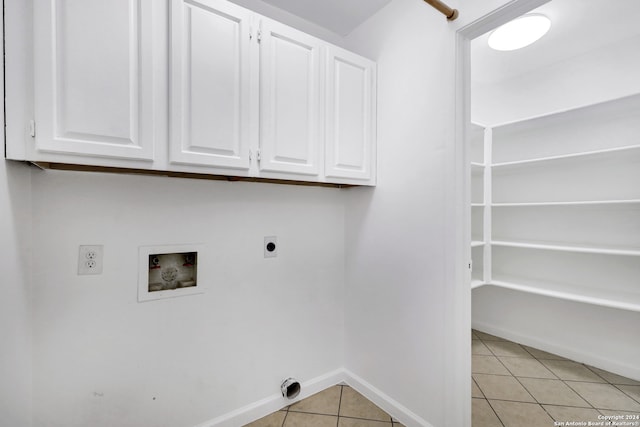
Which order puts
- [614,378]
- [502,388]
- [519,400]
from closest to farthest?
1. [519,400]
2. [502,388]
3. [614,378]

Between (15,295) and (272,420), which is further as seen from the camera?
(272,420)

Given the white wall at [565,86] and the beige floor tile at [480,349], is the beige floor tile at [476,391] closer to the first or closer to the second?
the beige floor tile at [480,349]

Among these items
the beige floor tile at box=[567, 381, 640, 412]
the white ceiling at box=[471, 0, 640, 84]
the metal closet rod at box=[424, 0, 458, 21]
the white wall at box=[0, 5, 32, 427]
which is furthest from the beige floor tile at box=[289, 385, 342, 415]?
the white ceiling at box=[471, 0, 640, 84]

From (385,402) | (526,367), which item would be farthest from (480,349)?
(385,402)

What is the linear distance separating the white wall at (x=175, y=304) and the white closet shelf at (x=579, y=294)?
1729 millimetres

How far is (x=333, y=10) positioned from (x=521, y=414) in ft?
9.18

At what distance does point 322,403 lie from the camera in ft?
5.96

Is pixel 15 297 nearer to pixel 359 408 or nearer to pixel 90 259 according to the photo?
pixel 90 259

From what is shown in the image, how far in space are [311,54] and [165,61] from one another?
2.50 feet

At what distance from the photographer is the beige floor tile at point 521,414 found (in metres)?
1.64

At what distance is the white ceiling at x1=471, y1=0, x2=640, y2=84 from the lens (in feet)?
5.88

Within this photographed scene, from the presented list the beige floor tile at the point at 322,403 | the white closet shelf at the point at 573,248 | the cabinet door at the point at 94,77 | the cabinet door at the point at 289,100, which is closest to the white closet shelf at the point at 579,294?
the white closet shelf at the point at 573,248

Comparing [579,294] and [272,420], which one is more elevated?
[579,294]

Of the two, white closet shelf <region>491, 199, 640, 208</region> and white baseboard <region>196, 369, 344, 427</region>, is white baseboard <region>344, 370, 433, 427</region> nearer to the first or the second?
white baseboard <region>196, 369, 344, 427</region>
